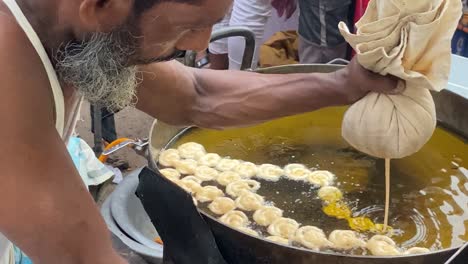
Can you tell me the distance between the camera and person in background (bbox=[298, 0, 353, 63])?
131 inches

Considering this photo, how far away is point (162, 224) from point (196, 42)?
1.58 feet

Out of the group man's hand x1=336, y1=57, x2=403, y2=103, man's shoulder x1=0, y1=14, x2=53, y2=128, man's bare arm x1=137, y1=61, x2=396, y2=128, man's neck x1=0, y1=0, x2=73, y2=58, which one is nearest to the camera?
man's shoulder x1=0, y1=14, x2=53, y2=128

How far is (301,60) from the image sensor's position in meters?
3.63

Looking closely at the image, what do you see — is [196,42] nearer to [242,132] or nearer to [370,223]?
[370,223]

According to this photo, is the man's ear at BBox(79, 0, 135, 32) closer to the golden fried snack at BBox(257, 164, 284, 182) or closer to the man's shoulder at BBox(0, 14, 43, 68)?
the man's shoulder at BBox(0, 14, 43, 68)

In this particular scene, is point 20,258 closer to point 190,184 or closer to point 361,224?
point 190,184

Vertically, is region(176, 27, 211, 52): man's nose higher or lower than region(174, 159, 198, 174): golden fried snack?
higher

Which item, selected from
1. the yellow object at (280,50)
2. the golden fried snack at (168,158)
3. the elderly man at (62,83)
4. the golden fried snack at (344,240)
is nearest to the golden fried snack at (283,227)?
the golden fried snack at (344,240)

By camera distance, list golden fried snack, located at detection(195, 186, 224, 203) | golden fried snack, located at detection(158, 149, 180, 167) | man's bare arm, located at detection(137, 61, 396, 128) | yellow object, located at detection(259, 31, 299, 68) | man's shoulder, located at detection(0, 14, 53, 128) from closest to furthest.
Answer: man's shoulder, located at detection(0, 14, 53, 128) → man's bare arm, located at detection(137, 61, 396, 128) → golden fried snack, located at detection(195, 186, 224, 203) → golden fried snack, located at detection(158, 149, 180, 167) → yellow object, located at detection(259, 31, 299, 68)

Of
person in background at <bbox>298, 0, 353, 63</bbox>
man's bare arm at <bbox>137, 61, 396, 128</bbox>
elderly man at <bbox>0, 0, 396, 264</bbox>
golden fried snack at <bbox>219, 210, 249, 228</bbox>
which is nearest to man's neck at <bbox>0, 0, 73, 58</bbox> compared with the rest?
elderly man at <bbox>0, 0, 396, 264</bbox>

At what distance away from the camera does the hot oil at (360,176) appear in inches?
76.6

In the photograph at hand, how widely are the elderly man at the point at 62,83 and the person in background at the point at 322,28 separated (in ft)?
6.63

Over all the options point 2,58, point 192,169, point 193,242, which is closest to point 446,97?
point 192,169

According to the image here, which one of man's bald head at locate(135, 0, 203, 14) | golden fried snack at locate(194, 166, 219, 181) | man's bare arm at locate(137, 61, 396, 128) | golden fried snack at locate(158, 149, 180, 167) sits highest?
man's bald head at locate(135, 0, 203, 14)
